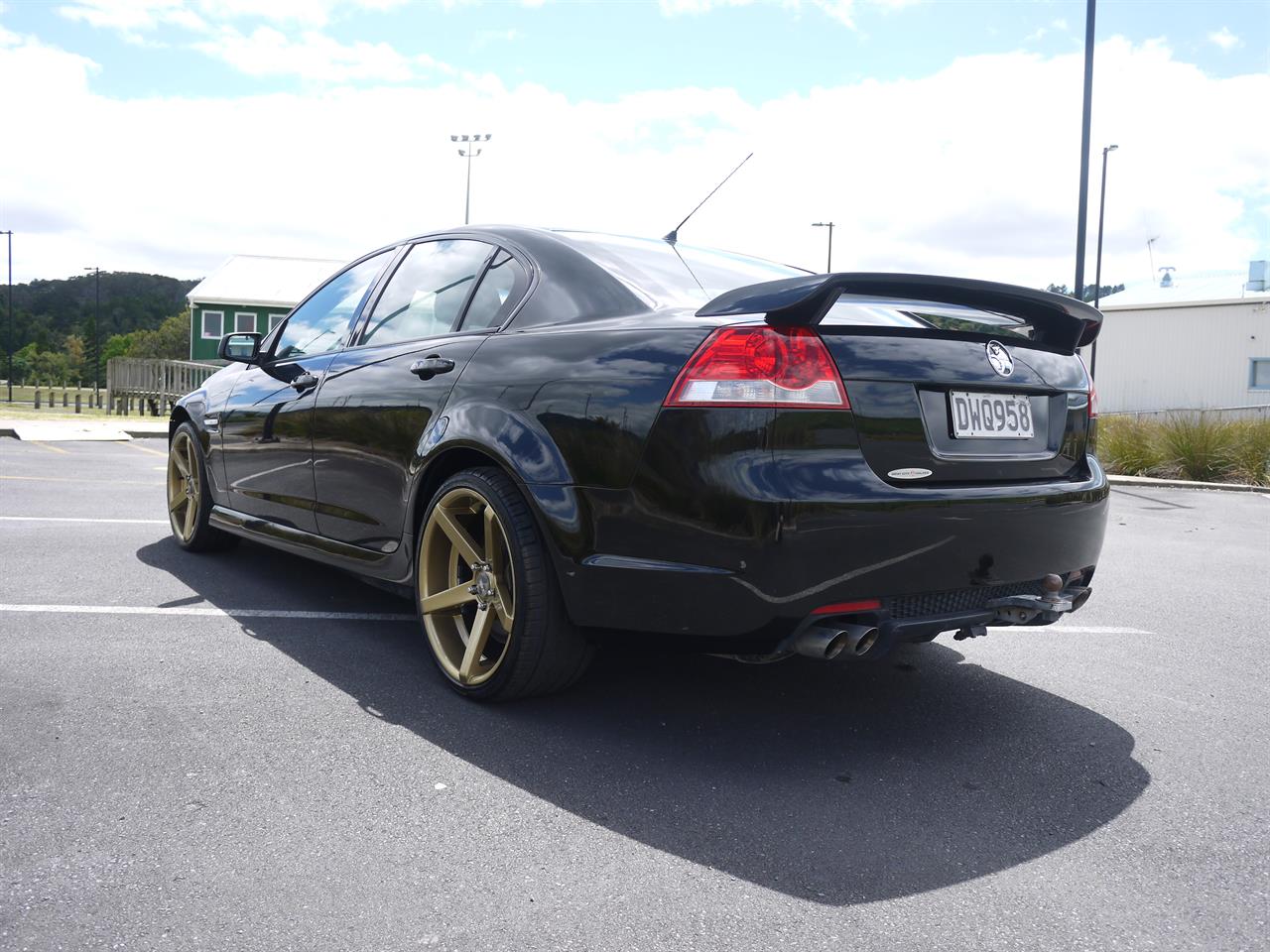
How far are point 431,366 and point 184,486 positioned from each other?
2960mm

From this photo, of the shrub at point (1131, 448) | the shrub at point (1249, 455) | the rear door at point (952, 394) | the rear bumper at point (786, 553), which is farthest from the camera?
the shrub at point (1131, 448)

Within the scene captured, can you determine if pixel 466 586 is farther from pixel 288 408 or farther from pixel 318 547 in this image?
pixel 288 408

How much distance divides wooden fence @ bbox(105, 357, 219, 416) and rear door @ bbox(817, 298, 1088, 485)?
84.2 feet

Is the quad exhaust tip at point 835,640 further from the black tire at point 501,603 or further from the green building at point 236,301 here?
the green building at point 236,301

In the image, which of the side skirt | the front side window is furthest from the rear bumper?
the front side window

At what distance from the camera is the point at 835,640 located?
2795 millimetres

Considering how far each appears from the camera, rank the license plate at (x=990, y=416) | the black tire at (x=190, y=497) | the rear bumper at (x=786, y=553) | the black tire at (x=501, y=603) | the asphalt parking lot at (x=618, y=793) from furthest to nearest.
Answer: the black tire at (x=190, y=497) < the black tire at (x=501, y=603) < the license plate at (x=990, y=416) < the rear bumper at (x=786, y=553) < the asphalt parking lot at (x=618, y=793)

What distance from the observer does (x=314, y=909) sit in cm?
216

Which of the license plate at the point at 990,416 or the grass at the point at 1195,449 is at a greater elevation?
the license plate at the point at 990,416

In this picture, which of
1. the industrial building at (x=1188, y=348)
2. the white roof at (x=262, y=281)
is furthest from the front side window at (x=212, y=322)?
the industrial building at (x=1188, y=348)

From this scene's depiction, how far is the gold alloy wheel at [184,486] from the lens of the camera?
5762mm

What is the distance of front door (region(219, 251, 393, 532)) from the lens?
448cm

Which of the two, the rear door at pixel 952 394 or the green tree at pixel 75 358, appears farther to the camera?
the green tree at pixel 75 358

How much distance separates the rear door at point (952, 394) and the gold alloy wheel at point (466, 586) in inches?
44.1
